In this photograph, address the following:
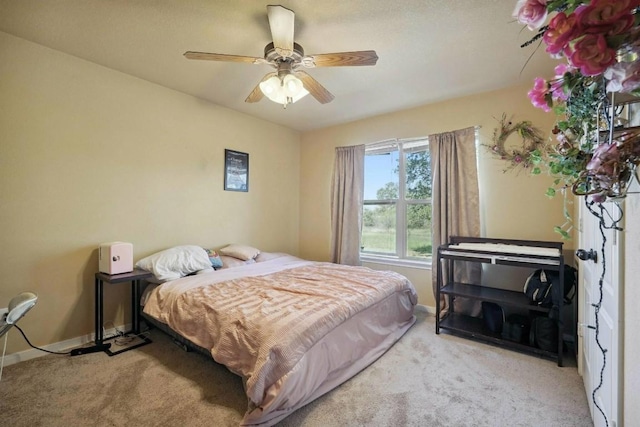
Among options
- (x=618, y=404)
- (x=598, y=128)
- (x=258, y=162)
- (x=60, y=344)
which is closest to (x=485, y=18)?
(x=598, y=128)

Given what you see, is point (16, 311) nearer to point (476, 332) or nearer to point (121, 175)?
point (121, 175)

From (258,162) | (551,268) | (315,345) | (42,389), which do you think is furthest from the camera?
(258,162)

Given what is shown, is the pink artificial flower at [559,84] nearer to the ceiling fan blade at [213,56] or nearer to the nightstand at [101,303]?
the ceiling fan blade at [213,56]

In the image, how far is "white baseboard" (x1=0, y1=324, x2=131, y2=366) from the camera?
2.12 m

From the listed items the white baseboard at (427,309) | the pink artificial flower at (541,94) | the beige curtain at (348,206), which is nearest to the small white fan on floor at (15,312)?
the pink artificial flower at (541,94)

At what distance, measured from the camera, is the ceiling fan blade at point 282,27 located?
167 cm

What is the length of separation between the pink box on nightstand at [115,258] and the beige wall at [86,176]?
19cm

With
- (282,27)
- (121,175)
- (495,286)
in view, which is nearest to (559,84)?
(282,27)

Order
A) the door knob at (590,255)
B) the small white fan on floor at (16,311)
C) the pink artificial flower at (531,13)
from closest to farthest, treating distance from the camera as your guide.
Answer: the pink artificial flower at (531,13), the small white fan on floor at (16,311), the door knob at (590,255)

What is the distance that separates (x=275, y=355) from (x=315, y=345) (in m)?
0.29

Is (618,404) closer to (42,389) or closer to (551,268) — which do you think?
(551,268)

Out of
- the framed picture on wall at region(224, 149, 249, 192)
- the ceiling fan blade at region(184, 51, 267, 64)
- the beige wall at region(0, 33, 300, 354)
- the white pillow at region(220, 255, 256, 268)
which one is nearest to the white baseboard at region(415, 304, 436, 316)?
the white pillow at region(220, 255, 256, 268)

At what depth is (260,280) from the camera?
2.62 meters

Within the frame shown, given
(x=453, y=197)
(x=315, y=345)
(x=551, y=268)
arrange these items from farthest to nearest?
(x=453, y=197), (x=551, y=268), (x=315, y=345)
